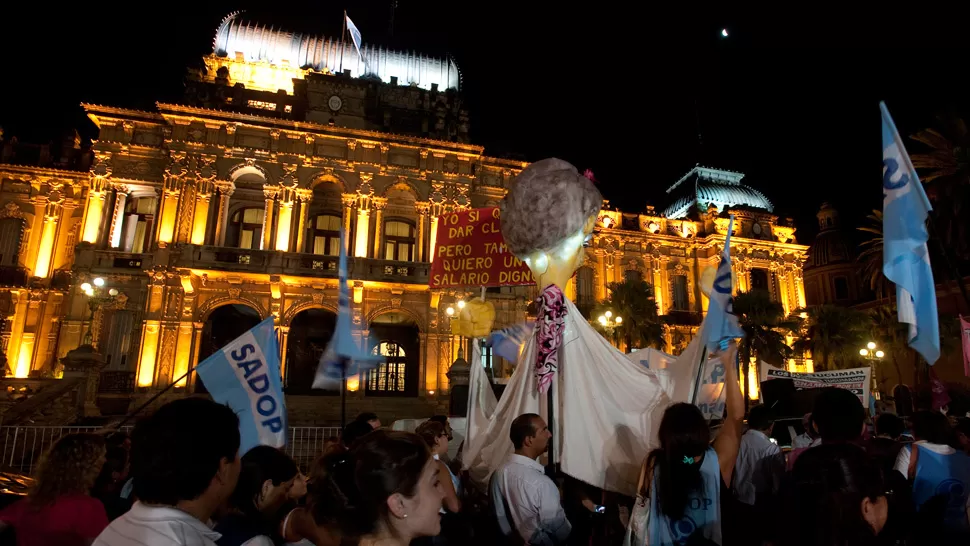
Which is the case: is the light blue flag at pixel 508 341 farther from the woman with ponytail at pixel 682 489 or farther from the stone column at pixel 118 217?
the stone column at pixel 118 217

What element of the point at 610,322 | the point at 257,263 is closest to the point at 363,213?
the point at 257,263

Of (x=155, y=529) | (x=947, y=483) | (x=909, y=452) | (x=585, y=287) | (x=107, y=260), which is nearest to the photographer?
(x=155, y=529)

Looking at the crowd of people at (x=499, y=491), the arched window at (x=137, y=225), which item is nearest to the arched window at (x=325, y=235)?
the arched window at (x=137, y=225)

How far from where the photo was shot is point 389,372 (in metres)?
25.7

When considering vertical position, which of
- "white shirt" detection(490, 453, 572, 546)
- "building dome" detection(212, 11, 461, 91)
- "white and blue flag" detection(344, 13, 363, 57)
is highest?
"white and blue flag" detection(344, 13, 363, 57)

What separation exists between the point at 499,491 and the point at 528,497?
33 cm

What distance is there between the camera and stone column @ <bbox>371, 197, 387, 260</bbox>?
25423 mm

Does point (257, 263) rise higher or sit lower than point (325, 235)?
lower

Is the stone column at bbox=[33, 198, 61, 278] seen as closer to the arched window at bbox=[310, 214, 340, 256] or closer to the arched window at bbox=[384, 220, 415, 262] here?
the arched window at bbox=[310, 214, 340, 256]

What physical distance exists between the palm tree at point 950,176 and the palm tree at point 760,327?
852 centimetres

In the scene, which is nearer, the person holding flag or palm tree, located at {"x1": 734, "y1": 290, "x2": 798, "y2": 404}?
the person holding flag

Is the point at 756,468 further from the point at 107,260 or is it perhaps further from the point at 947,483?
the point at 107,260

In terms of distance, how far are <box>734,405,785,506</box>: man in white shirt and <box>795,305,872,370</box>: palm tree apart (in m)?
30.5

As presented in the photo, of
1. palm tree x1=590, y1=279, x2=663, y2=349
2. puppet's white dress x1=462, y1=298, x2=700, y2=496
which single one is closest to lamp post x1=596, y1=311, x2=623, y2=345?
palm tree x1=590, y1=279, x2=663, y2=349
